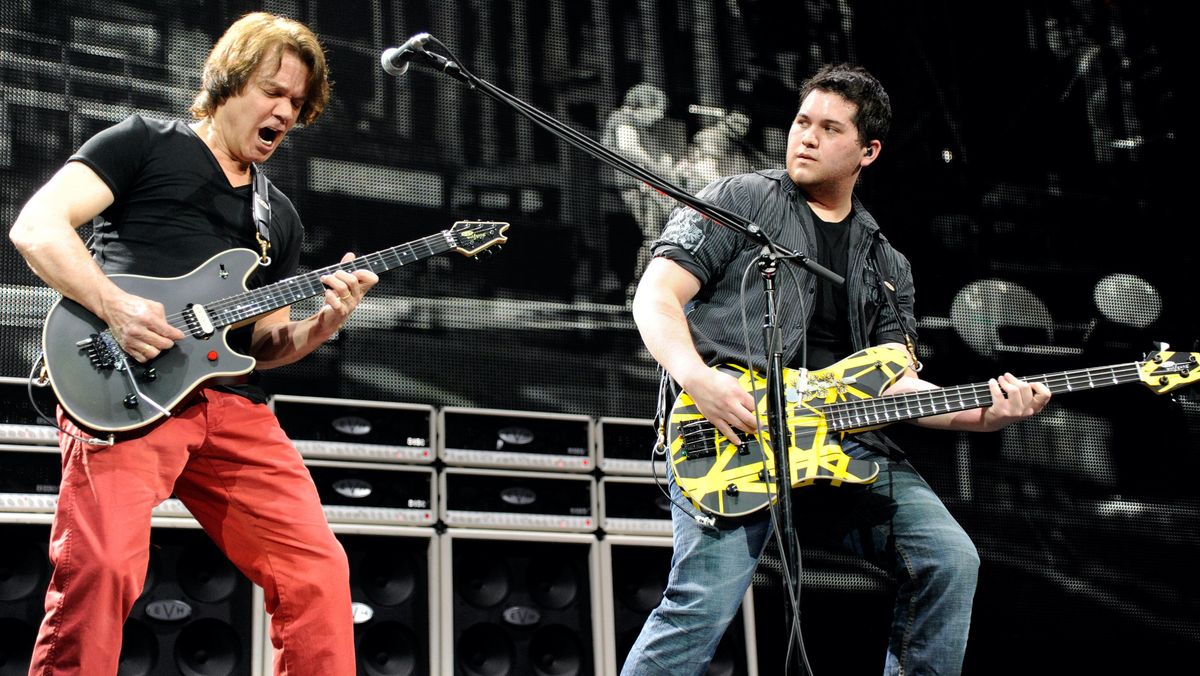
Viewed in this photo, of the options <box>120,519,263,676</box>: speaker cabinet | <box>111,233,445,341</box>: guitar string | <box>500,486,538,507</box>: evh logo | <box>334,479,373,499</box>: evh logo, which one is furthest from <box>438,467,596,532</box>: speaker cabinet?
<box>111,233,445,341</box>: guitar string

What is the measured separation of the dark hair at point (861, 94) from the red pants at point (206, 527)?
70.8 inches

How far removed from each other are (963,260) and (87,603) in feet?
13.2

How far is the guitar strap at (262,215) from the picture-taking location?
2.87 meters

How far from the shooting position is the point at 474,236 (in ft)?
10.9

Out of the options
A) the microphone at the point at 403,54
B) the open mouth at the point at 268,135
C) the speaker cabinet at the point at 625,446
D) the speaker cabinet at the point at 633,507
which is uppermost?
the microphone at the point at 403,54

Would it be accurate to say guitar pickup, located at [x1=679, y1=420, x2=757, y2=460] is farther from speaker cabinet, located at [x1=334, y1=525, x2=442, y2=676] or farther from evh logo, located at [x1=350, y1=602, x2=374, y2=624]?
evh logo, located at [x1=350, y1=602, x2=374, y2=624]

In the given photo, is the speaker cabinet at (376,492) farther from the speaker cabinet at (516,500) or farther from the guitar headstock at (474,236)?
the guitar headstock at (474,236)

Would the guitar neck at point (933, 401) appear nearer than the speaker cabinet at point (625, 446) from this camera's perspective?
Yes

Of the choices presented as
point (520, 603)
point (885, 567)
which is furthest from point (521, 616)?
point (885, 567)

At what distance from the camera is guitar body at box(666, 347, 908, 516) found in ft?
9.40

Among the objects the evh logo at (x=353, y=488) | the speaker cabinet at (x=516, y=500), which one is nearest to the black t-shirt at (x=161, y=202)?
the evh logo at (x=353, y=488)

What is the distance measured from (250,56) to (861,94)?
1677 mm

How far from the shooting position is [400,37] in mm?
4672

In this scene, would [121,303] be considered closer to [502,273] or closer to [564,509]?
[564,509]
